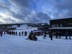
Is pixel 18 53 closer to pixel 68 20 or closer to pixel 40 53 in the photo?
pixel 40 53

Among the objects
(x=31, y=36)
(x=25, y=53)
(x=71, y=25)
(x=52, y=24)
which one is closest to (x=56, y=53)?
(x=25, y=53)

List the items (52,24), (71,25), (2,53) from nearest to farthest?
(2,53) → (71,25) → (52,24)

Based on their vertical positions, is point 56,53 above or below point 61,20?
below

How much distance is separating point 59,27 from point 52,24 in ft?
11.8

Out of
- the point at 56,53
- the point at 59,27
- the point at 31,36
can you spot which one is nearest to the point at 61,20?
the point at 59,27

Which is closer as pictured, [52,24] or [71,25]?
[71,25]

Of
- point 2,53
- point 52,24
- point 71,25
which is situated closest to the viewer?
point 2,53

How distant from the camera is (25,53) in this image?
15391 millimetres

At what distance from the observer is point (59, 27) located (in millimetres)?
62312

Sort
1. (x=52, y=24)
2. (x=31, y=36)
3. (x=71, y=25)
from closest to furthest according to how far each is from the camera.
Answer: (x=31, y=36) → (x=71, y=25) → (x=52, y=24)

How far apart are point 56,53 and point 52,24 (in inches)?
1965

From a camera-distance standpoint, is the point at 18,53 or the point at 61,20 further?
the point at 61,20

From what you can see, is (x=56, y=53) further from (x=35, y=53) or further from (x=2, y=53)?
(x=2, y=53)

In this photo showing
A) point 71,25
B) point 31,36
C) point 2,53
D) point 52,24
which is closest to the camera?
point 2,53
